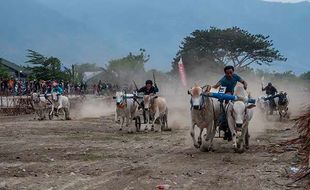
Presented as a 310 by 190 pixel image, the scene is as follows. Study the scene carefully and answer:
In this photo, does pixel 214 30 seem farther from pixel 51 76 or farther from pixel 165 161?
pixel 165 161

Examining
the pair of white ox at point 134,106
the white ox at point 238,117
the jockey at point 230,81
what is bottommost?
the white ox at point 238,117

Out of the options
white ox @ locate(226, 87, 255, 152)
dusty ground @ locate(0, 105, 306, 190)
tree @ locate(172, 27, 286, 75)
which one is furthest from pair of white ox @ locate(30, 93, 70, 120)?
tree @ locate(172, 27, 286, 75)

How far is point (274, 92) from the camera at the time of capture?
31781 mm

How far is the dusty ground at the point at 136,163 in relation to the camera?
10.7 metres

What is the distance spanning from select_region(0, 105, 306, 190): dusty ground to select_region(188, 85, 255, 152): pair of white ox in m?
0.47

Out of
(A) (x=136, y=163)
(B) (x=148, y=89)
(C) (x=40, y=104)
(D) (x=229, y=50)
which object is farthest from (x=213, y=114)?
(D) (x=229, y=50)

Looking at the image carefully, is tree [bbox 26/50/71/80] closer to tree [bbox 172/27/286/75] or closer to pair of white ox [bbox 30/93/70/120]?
pair of white ox [bbox 30/93/70/120]

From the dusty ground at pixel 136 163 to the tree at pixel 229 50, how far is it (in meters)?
53.1

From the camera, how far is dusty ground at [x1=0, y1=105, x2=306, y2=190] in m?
10.7

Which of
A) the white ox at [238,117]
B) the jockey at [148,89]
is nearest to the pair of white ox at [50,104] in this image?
the jockey at [148,89]

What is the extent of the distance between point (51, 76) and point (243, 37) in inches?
1137

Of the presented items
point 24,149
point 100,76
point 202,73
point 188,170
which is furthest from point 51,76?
point 100,76

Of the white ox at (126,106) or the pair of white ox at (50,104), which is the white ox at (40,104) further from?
the white ox at (126,106)

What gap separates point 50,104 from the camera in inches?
1232
